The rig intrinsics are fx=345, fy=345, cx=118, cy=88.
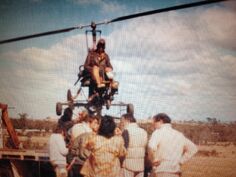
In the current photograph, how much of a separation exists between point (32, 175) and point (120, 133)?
58.1 inches

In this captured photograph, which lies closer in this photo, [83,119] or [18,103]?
[83,119]

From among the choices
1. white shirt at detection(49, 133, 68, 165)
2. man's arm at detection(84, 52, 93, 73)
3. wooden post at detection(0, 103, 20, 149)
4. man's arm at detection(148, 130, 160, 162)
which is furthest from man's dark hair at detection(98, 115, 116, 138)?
wooden post at detection(0, 103, 20, 149)

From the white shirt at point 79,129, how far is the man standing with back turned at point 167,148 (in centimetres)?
73

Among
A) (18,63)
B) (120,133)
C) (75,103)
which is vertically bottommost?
(120,133)

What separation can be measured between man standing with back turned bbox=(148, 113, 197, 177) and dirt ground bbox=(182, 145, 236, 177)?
2.11 m

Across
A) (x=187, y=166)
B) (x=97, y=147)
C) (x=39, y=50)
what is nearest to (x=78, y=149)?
(x=97, y=147)

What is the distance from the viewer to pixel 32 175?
4.09 metres

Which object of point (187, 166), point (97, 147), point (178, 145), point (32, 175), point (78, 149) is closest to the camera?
point (97, 147)

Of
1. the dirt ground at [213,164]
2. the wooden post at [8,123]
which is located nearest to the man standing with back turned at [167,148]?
the dirt ground at [213,164]

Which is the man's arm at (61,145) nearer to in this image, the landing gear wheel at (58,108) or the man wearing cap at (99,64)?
the man wearing cap at (99,64)

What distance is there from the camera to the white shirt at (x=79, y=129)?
3.54 m

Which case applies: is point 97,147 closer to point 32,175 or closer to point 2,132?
point 32,175

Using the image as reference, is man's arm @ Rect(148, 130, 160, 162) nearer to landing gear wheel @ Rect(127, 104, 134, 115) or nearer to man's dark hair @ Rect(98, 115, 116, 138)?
man's dark hair @ Rect(98, 115, 116, 138)

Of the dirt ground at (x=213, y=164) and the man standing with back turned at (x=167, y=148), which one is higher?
the man standing with back turned at (x=167, y=148)
